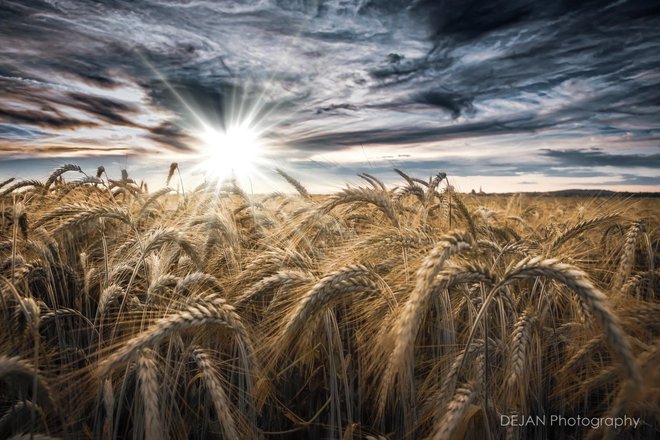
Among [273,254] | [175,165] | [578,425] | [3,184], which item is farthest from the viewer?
[175,165]

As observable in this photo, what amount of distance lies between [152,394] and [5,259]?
2630 millimetres

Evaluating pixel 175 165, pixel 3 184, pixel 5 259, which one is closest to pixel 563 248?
pixel 5 259

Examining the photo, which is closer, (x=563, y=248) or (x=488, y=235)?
(x=563, y=248)

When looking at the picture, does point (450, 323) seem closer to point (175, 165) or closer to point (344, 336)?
point (344, 336)

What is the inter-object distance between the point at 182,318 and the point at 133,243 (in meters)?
2.27

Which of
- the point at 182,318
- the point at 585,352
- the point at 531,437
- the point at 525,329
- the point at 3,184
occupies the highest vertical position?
the point at 3,184

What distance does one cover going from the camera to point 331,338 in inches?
88.5

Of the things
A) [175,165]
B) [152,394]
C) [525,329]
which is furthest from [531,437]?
[175,165]

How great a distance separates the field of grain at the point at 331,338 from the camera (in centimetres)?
158

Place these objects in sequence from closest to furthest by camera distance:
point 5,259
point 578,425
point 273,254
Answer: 1. point 578,425
2. point 273,254
3. point 5,259

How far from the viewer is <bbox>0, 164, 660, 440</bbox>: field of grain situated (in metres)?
1.58

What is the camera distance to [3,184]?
5.29 m

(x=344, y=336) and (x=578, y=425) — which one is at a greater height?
(x=344, y=336)

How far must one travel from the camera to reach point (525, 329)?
1.99 metres
